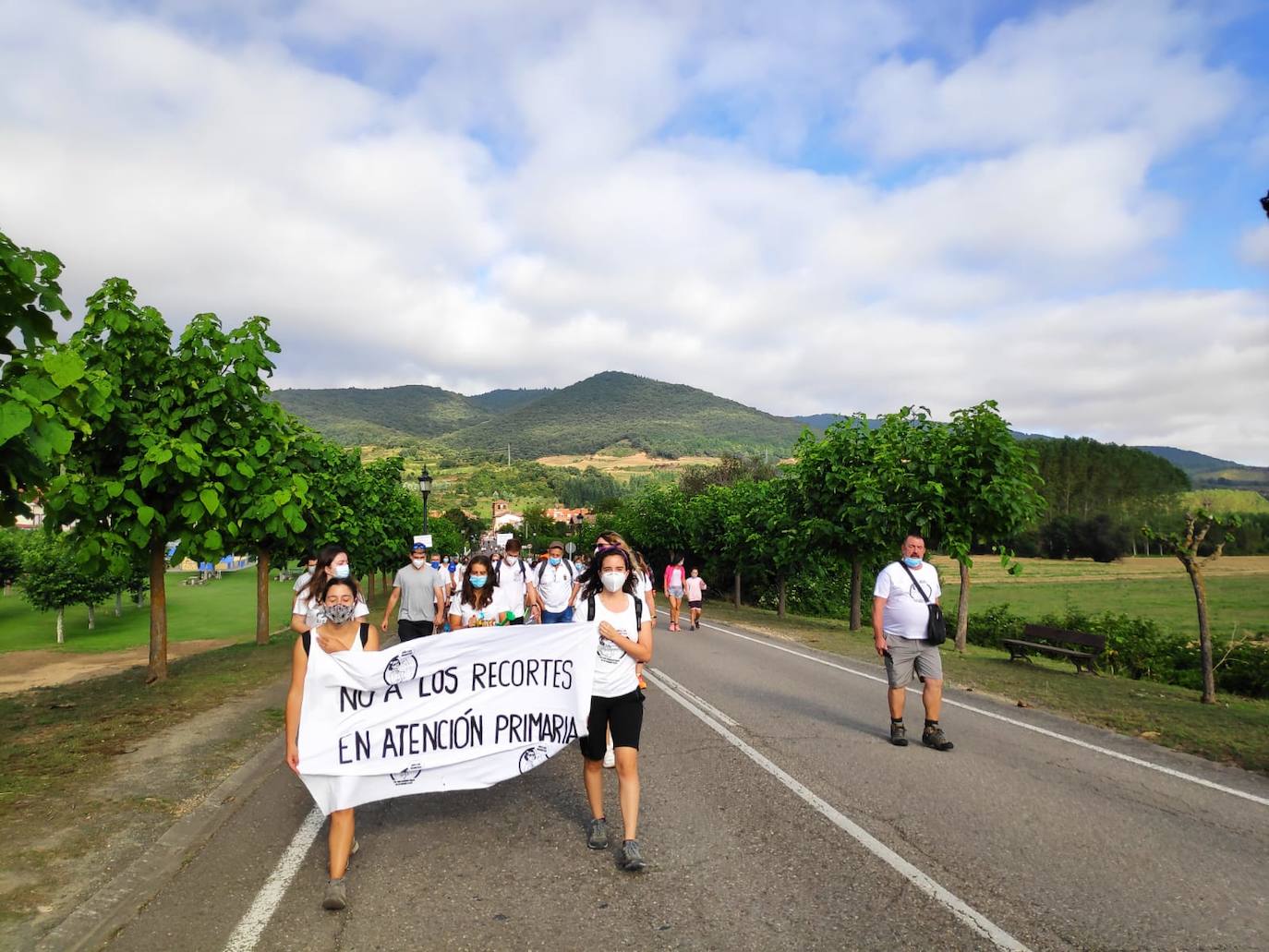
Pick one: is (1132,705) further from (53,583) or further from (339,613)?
(53,583)

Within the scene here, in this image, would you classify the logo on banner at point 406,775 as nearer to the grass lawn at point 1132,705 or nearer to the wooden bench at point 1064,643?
the grass lawn at point 1132,705

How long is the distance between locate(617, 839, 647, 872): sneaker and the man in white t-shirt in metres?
4.27

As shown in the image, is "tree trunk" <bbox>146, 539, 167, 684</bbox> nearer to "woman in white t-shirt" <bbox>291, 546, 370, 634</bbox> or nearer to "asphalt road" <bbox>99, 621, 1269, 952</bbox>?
"asphalt road" <bbox>99, 621, 1269, 952</bbox>

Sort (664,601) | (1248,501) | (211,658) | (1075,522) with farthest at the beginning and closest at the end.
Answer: (1248,501)
(1075,522)
(664,601)
(211,658)

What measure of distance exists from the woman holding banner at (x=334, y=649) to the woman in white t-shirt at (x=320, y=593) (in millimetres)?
45

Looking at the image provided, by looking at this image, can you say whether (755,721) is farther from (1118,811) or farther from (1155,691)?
(1155,691)

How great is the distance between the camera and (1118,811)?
20.9ft

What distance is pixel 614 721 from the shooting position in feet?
17.8

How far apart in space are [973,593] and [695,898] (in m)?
58.3

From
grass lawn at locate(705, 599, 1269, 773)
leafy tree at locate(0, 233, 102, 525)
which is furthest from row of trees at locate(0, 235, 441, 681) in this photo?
grass lawn at locate(705, 599, 1269, 773)

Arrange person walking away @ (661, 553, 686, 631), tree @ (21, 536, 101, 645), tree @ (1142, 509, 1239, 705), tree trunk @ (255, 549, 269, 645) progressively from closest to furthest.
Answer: tree @ (1142, 509, 1239, 705) → tree trunk @ (255, 549, 269, 645) → person walking away @ (661, 553, 686, 631) → tree @ (21, 536, 101, 645)

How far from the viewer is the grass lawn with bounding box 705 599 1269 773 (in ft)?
30.0

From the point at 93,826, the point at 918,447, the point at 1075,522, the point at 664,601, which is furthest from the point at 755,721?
the point at 1075,522

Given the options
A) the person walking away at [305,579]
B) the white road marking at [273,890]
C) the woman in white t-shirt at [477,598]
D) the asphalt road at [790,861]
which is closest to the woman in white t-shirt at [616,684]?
the asphalt road at [790,861]
